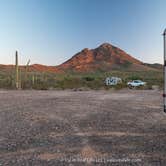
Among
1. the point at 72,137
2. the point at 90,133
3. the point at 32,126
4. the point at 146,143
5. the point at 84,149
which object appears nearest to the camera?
the point at 84,149

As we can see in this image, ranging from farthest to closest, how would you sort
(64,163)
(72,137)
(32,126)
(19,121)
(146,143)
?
(19,121)
(32,126)
(72,137)
(146,143)
(64,163)

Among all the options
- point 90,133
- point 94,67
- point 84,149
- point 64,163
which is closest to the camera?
point 64,163

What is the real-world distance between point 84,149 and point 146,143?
1525 mm

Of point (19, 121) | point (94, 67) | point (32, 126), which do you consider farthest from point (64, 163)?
point (94, 67)

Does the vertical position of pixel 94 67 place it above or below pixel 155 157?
above

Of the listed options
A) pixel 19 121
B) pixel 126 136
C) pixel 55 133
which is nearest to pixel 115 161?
pixel 126 136

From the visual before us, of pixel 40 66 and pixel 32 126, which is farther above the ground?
pixel 40 66

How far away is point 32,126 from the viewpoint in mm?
9125

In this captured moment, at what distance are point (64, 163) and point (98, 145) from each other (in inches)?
60.0

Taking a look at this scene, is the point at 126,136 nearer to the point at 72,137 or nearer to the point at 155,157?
the point at 72,137

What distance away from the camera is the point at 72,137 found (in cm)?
751

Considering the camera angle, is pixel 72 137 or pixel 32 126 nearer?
pixel 72 137

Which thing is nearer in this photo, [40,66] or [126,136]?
[126,136]

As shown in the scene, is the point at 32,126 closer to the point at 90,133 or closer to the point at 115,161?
the point at 90,133
